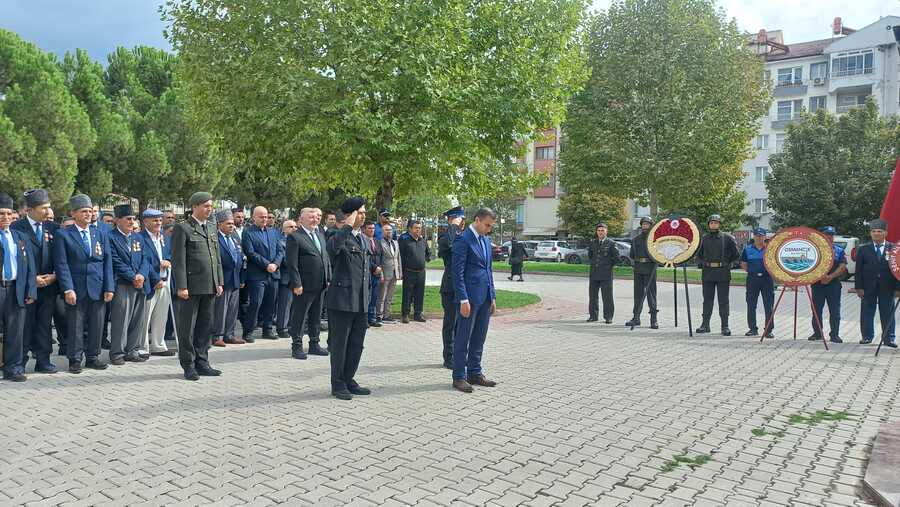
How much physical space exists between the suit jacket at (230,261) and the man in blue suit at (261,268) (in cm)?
33

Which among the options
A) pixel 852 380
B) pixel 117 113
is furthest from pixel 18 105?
pixel 852 380

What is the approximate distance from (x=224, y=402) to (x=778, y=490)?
4.93 m

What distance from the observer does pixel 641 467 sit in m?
4.93

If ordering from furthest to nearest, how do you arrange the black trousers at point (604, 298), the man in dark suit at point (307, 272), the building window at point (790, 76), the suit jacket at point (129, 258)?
the building window at point (790, 76), the black trousers at point (604, 298), the man in dark suit at point (307, 272), the suit jacket at point (129, 258)

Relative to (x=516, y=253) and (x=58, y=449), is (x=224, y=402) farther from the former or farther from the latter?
(x=516, y=253)

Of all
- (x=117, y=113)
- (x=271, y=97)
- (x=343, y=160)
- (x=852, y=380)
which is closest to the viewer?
(x=852, y=380)

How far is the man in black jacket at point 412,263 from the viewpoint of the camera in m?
13.5

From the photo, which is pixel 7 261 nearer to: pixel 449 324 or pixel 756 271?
pixel 449 324

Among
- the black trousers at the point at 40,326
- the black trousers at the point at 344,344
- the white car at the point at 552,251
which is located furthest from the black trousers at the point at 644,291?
the white car at the point at 552,251

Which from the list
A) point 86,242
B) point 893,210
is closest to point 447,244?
point 86,242

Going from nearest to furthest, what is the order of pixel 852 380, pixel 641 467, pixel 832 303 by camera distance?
1. pixel 641 467
2. pixel 852 380
3. pixel 832 303

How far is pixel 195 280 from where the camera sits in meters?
7.71

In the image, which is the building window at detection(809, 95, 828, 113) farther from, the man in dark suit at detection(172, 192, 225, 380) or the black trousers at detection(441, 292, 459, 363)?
the man in dark suit at detection(172, 192, 225, 380)

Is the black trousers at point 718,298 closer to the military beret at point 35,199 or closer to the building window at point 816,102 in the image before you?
the military beret at point 35,199
